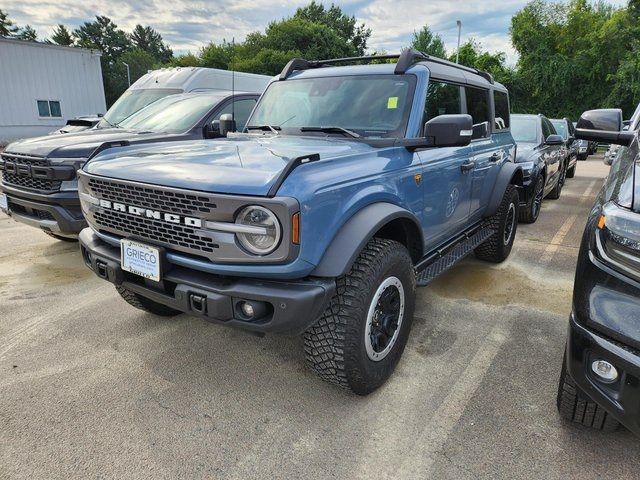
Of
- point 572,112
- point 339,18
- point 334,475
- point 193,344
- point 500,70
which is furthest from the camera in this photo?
point 339,18

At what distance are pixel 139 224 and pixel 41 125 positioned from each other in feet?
74.9

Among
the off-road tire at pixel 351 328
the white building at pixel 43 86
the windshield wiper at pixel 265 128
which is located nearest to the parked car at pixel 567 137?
the windshield wiper at pixel 265 128

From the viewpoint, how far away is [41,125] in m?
21.0

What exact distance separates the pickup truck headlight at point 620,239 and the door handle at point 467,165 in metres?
1.81

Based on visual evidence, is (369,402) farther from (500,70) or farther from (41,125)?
(500,70)

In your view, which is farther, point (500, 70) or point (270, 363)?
point (500, 70)

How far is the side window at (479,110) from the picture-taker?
13.1 ft

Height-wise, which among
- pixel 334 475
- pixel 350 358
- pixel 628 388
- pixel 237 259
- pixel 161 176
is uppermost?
pixel 161 176

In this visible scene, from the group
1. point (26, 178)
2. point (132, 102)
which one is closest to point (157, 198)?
point (26, 178)

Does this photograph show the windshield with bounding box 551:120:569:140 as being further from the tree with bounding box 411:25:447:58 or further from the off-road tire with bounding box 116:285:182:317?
the tree with bounding box 411:25:447:58

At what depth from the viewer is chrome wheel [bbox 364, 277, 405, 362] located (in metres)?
2.48

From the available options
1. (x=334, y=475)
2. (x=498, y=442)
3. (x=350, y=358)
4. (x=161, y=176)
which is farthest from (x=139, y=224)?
(x=498, y=442)

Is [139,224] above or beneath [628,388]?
above

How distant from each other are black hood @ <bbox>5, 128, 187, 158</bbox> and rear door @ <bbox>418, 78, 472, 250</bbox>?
249cm
